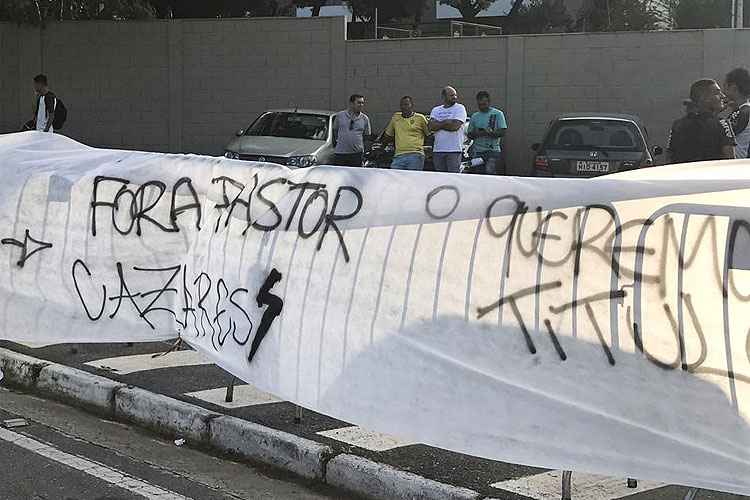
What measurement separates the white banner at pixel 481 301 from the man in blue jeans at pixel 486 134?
9.36 metres

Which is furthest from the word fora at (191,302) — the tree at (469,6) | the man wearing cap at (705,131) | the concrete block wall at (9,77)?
the tree at (469,6)

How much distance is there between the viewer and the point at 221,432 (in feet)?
17.9

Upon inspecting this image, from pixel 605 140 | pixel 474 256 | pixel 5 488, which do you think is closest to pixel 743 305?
pixel 474 256

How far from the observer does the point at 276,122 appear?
1659 cm

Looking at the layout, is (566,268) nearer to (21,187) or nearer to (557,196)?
Result: (557,196)

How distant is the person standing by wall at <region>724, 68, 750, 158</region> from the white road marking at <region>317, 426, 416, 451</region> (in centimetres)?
396

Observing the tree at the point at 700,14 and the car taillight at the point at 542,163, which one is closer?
the car taillight at the point at 542,163

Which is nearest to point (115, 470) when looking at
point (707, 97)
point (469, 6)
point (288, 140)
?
point (707, 97)

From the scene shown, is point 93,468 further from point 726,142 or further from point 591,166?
point 591,166

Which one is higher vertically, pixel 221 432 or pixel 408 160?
pixel 408 160

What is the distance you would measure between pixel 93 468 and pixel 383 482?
4.94 feet

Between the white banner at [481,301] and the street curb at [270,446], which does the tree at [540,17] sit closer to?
the white banner at [481,301]

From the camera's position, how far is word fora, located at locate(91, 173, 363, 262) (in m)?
5.11

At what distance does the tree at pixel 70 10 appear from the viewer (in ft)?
71.3
